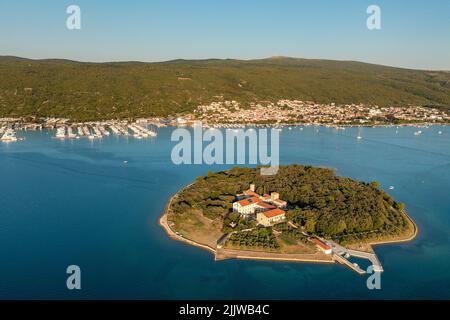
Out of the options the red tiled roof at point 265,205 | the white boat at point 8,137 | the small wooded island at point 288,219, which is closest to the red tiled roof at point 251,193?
the small wooded island at point 288,219

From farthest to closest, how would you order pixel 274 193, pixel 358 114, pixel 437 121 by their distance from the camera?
pixel 358 114 < pixel 437 121 < pixel 274 193

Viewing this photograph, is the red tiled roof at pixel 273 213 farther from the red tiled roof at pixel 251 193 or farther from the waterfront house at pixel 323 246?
the red tiled roof at pixel 251 193

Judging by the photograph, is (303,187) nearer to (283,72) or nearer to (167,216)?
(167,216)

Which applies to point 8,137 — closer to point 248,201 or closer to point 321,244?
point 248,201

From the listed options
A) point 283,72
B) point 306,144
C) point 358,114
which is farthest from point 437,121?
point 283,72

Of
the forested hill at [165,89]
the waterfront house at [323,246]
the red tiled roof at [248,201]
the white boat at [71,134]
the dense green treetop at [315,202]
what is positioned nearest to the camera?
the waterfront house at [323,246]

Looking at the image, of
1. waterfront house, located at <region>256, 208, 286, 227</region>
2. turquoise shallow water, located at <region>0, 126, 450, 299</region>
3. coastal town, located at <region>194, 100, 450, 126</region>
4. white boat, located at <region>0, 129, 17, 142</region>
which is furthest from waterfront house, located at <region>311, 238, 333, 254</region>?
coastal town, located at <region>194, 100, 450, 126</region>

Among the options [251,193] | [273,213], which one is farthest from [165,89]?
[273,213]
